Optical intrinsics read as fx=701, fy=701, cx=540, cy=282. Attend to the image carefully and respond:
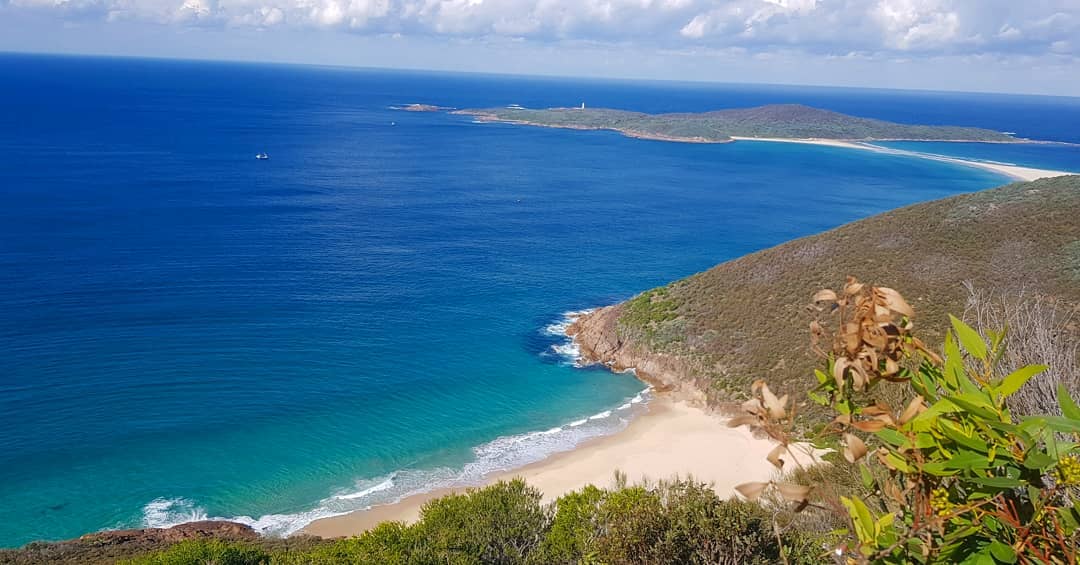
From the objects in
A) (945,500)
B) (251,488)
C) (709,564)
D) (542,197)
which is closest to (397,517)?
(251,488)

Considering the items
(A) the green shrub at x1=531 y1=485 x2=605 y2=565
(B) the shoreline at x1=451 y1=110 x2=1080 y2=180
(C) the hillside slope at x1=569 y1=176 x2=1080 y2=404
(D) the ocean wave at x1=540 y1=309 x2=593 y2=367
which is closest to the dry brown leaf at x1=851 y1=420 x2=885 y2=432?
(A) the green shrub at x1=531 y1=485 x2=605 y2=565

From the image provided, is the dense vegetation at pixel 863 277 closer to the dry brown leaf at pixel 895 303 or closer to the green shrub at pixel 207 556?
the green shrub at pixel 207 556

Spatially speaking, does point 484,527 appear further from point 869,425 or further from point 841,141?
point 841,141

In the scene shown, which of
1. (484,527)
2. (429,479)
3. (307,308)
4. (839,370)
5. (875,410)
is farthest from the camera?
(307,308)

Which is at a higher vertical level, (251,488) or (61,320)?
(61,320)

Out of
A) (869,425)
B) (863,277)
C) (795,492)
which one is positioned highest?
(869,425)

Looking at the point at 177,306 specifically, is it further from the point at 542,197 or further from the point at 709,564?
the point at 542,197

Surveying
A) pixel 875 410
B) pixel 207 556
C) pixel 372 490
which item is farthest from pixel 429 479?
pixel 875 410
